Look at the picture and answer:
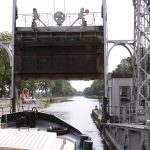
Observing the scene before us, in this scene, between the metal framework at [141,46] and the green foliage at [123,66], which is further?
the green foliage at [123,66]

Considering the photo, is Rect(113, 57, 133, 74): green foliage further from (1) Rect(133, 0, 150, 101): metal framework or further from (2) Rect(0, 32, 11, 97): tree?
(1) Rect(133, 0, 150, 101): metal framework

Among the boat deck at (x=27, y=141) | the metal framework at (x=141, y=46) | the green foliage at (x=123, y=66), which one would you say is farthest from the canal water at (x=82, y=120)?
the green foliage at (x=123, y=66)

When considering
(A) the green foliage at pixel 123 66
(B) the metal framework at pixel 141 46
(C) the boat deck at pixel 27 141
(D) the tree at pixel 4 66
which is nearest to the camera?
(C) the boat deck at pixel 27 141

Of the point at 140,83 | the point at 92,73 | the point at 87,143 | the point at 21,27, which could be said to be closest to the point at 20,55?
the point at 21,27

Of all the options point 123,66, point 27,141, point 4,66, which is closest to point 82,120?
point 4,66

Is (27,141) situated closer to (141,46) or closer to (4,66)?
(141,46)

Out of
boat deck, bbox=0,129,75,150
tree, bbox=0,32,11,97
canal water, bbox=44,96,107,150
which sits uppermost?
tree, bbox=0,32,11,97

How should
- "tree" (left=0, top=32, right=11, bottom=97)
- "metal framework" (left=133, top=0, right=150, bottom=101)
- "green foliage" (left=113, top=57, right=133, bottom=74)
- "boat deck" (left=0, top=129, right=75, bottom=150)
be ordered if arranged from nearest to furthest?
"boat deck" (left=0, top=129, right=75, bottom=150) < "metal framework" (left=133, top=0, right=150, bottom=101) < "tree" (left=0, top=32, right=11, bottom=97) < "green foliage" (left=113, top=57, right=133, bottom=74)

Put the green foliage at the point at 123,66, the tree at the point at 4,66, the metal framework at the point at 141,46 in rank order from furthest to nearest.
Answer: the green foliage at the point at 123,66 < the tree at the point at 4,66 < the metal framework at the point at 141,46

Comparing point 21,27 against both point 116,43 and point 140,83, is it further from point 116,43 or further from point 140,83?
point 140,83

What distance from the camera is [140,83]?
23.7 metres

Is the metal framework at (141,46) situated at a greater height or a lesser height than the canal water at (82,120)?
greater

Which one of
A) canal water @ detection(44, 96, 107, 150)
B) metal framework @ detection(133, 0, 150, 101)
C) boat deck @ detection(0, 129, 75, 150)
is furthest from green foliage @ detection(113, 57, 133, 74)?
boat deck @ detection(0, 129, 75, 150)

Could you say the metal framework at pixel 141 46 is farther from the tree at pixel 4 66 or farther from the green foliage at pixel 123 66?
the green foliage at pixel 123 66
